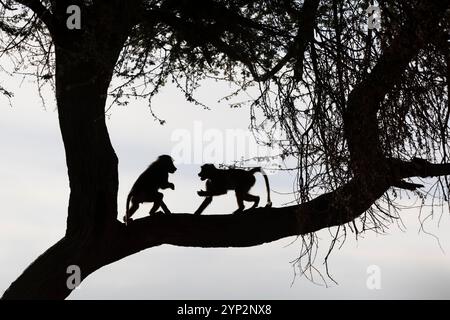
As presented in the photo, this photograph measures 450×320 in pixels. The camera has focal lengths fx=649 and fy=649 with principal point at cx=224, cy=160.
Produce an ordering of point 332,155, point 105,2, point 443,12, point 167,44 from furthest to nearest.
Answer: point 167,44 → point 105,2 → point 443,12 → point 332,155

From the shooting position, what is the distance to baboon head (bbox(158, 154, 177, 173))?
32.8 feet

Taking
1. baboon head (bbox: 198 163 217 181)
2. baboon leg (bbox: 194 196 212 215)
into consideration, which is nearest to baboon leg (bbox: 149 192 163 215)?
baboon leg (bbox: 194 196 212 215)

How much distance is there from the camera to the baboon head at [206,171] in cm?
1042

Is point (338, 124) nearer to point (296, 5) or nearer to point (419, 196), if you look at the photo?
point (419, 196)

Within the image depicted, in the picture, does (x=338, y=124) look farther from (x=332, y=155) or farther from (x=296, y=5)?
(x=296, y=5)

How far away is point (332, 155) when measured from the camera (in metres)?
5.93

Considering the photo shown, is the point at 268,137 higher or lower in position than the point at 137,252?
higher

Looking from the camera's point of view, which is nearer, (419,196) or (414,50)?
(414,50)

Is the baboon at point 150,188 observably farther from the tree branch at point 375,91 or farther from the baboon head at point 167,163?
the tree branch at point 375,91

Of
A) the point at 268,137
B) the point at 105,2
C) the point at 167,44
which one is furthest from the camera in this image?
the point at 167,44

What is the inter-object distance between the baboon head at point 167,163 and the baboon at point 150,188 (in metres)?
0.09

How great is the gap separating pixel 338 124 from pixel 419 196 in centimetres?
116
